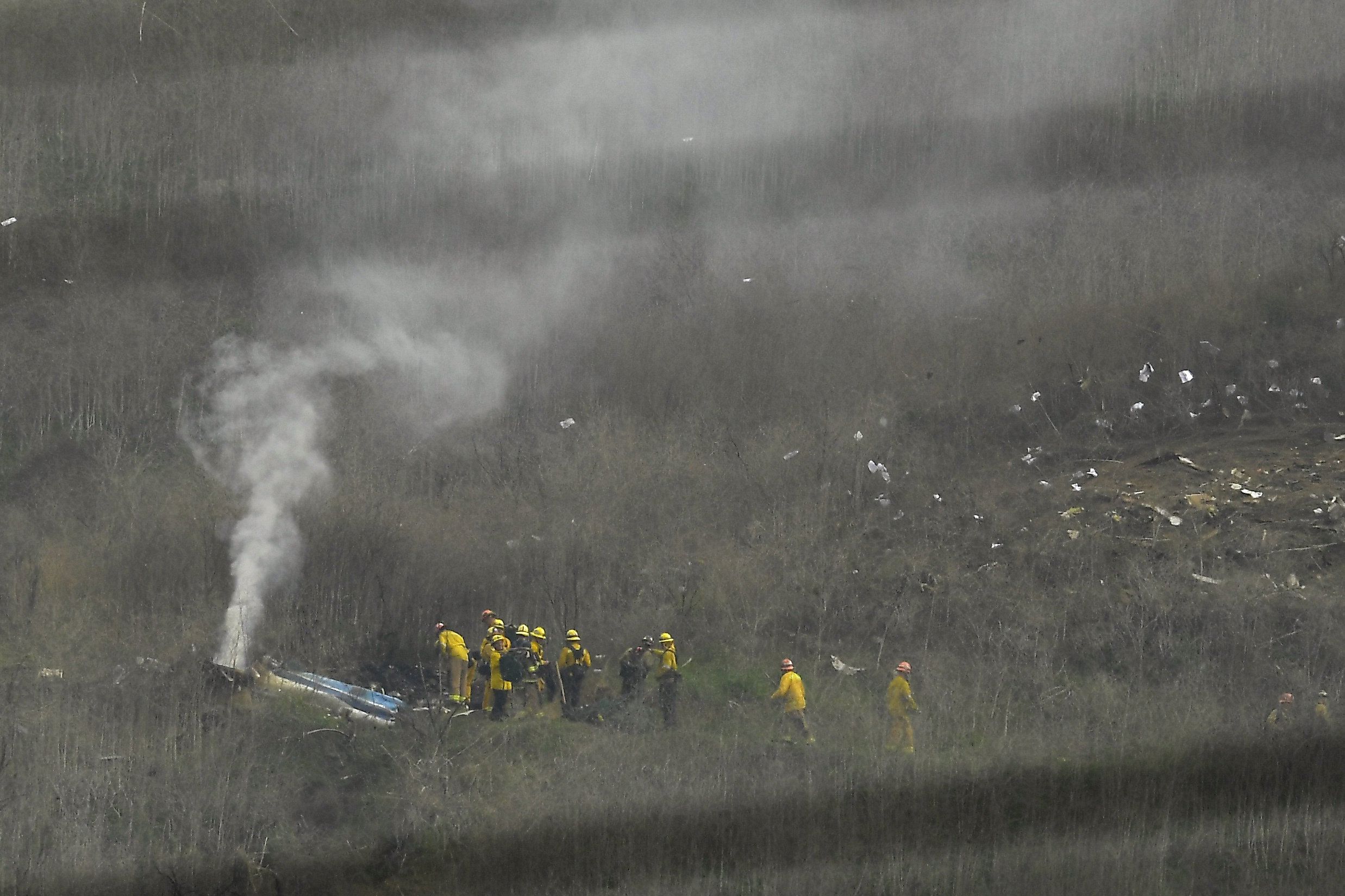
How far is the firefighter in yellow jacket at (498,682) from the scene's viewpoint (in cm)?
1119

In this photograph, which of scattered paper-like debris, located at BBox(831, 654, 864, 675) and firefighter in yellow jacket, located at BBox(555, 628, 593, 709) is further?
scattered paper-like debris, located at BBox(831, 654, 864, 675)

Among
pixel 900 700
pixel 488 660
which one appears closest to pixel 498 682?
pixel 488 660

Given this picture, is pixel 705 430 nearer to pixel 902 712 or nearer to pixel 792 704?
pixel 792 704

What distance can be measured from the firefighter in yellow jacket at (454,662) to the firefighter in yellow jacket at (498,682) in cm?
43

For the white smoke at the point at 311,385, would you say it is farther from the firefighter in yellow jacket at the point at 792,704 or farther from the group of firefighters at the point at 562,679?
the firefighter in yellow jacket at the point at 792,704

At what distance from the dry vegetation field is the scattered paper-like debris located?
13 centimetres

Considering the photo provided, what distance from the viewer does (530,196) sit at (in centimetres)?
1526

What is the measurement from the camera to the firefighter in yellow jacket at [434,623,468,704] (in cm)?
1164

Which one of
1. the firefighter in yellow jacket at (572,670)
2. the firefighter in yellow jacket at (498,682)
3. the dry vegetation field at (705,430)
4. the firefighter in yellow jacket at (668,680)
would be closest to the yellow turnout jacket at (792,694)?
the dry vegetation field at (705,430)

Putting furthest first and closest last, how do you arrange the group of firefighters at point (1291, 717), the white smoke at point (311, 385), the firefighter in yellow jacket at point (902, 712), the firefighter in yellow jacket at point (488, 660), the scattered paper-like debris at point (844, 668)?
the white smoke at point (311, 385) < the scattered paper-like debris at point (844, 668) < the firefighter in yellow jacket at point (488, 660) < the firefighter in yellow jacket at point (902, 712) < the group of firefighters at point (1291, 717)

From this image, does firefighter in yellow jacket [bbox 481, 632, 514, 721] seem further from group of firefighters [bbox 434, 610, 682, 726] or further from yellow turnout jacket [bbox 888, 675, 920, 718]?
yellow turnout jacket [bbox 888, 675, 920, 718]

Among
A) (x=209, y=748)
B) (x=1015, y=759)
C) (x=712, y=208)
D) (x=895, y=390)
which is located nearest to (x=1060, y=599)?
(x=1015, y=759)

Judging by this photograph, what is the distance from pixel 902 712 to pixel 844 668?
Answer: 112 centimetres

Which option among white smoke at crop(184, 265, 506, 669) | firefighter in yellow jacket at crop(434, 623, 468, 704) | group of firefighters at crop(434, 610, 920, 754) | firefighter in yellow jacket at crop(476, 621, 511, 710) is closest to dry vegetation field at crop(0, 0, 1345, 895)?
white smoke at crop(184, 265, 506, 669)
